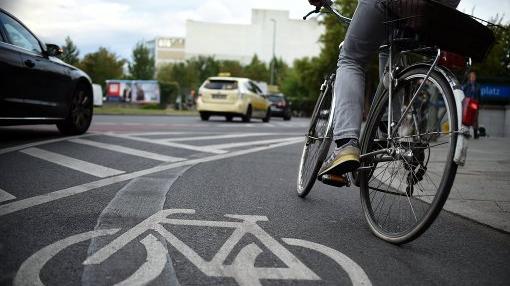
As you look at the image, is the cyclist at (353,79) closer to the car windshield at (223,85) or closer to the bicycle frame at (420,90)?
the bicycle frame at (420,90)

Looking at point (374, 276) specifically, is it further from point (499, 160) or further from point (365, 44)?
point (499, 160)

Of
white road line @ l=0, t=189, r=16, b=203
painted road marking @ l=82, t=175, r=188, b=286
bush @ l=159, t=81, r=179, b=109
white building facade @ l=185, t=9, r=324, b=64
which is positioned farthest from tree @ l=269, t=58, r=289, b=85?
white road line @ l=0, t=189, r=16, b=203

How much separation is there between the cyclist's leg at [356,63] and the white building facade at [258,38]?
373 feet

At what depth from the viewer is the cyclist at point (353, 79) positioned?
3225 millimetres

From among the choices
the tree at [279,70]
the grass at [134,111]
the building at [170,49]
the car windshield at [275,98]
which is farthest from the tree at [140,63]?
the building at [170,49]

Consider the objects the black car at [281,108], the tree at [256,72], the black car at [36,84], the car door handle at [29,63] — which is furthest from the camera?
the tree at [256,72]

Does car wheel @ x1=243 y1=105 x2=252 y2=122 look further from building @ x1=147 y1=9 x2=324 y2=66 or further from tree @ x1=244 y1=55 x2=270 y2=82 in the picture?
building @ x1=147 y1=9 x2=324 y2=66

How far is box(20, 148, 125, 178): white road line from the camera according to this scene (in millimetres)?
5012

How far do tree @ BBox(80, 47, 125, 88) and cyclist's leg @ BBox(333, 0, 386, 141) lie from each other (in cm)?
5497

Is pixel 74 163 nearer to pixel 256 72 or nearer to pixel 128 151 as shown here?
pixel 128 151

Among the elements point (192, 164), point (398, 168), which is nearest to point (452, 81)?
point (398, 168)

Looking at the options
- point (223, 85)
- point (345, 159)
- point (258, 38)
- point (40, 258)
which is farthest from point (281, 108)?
point (258, 38)

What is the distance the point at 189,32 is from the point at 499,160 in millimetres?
120782

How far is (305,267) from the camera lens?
244cm
